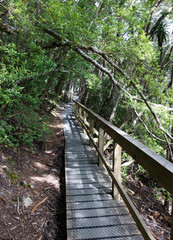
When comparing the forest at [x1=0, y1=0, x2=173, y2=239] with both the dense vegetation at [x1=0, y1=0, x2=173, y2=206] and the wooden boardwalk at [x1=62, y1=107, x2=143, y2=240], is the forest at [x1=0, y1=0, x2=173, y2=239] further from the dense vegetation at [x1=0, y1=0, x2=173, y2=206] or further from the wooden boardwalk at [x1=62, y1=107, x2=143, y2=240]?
the wooden boardwalk at [x1=62, y1=107, x2=143, y2=240]

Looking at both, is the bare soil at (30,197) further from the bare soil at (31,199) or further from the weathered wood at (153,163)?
the weathered wood at (153,163)

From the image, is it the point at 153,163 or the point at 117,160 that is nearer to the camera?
the point at 153,163

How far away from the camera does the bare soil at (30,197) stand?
2623mm

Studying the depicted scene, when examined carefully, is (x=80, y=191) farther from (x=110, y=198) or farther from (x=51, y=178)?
(x=51, y=178)

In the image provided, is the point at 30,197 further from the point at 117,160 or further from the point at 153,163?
the point at 153,163

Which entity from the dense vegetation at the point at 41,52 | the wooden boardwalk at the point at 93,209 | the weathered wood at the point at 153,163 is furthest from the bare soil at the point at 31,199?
the weathered wood at the point at 153,163

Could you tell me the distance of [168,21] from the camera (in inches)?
400

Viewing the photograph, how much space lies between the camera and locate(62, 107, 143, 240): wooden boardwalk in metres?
2.32

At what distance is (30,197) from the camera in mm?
3357

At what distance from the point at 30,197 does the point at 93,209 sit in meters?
1.32

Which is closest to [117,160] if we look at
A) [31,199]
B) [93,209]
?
[93,209]

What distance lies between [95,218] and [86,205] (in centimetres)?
33

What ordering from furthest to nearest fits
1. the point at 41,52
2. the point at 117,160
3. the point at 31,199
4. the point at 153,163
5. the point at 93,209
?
the point at 41,52 → the point at 31,199 → the point at 117,160 → the point at 93,209 → the point at 153,163

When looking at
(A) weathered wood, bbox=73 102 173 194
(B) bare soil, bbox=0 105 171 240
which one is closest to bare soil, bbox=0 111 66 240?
(B) bare soil, bbox=0 105 171 240
